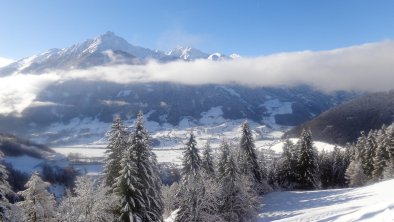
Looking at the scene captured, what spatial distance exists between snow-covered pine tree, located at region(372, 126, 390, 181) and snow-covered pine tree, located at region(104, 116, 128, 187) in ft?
201

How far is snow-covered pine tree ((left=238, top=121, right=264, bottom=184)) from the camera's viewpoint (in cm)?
7762

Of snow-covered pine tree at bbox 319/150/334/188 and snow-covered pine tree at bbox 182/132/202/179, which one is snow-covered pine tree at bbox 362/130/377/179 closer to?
snow-covered pine tree at bbox 319/150/334/188

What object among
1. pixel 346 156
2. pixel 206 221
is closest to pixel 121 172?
pixel 206 221

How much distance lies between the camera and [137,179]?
140 feet

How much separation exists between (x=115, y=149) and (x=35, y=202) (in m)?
10.6

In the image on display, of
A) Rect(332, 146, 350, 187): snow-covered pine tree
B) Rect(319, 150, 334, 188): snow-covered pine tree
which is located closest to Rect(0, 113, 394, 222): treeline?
Rect(332, 146, 350, 187): snow-covered pine tree

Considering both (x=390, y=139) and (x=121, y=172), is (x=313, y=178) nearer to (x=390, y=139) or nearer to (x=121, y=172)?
(x=390, y=139)

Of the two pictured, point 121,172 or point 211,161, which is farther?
point 211,161

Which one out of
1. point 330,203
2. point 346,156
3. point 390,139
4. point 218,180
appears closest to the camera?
point 330,203

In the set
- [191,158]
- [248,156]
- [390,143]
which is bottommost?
[390,143]

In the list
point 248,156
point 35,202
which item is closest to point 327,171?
point 248,156

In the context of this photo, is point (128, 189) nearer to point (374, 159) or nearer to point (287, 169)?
point (287, 169)

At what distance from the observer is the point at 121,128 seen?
149 feet

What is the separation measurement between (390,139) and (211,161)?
39133 millimetres
